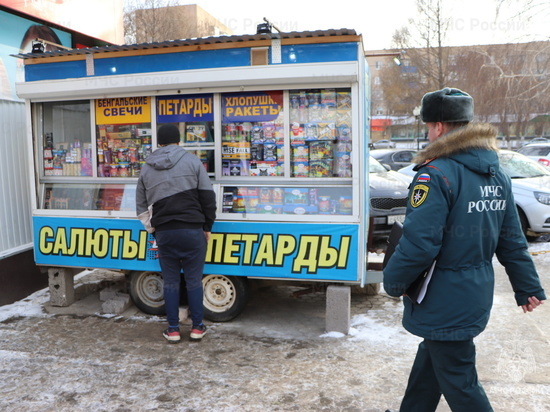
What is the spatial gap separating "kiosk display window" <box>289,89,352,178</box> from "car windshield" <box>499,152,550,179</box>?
19.3 ft

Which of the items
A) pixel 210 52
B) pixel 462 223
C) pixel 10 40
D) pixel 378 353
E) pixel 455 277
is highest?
pixel 10 40

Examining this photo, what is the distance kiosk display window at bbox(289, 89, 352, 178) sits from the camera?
495cm

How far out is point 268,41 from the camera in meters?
4.80

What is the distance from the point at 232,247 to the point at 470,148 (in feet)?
9.88

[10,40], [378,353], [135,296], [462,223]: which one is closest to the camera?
[462,223]

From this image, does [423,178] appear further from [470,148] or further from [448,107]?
[448,107]

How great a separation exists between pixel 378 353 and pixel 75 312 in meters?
3.35

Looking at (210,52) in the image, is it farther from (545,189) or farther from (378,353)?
(545,189)

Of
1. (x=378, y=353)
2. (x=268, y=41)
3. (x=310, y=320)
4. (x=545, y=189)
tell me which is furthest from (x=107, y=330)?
(x=545, y=189)

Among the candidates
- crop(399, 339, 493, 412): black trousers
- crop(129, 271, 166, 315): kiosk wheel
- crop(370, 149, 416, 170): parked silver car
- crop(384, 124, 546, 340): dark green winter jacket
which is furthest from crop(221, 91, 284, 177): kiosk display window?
crop(370, 149, 416, 170): parked silver car

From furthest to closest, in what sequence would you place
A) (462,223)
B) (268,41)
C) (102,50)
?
(102,50), (268,41), (462,223)

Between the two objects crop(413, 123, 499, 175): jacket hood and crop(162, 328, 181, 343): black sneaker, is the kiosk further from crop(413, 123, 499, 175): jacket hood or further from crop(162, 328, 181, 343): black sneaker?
crop(413, 123, 499, 175): jacket hood

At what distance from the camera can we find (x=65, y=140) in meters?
5.80

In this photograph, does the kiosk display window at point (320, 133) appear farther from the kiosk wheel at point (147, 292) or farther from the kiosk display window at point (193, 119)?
the kiosk wheel at point (147, 292)
